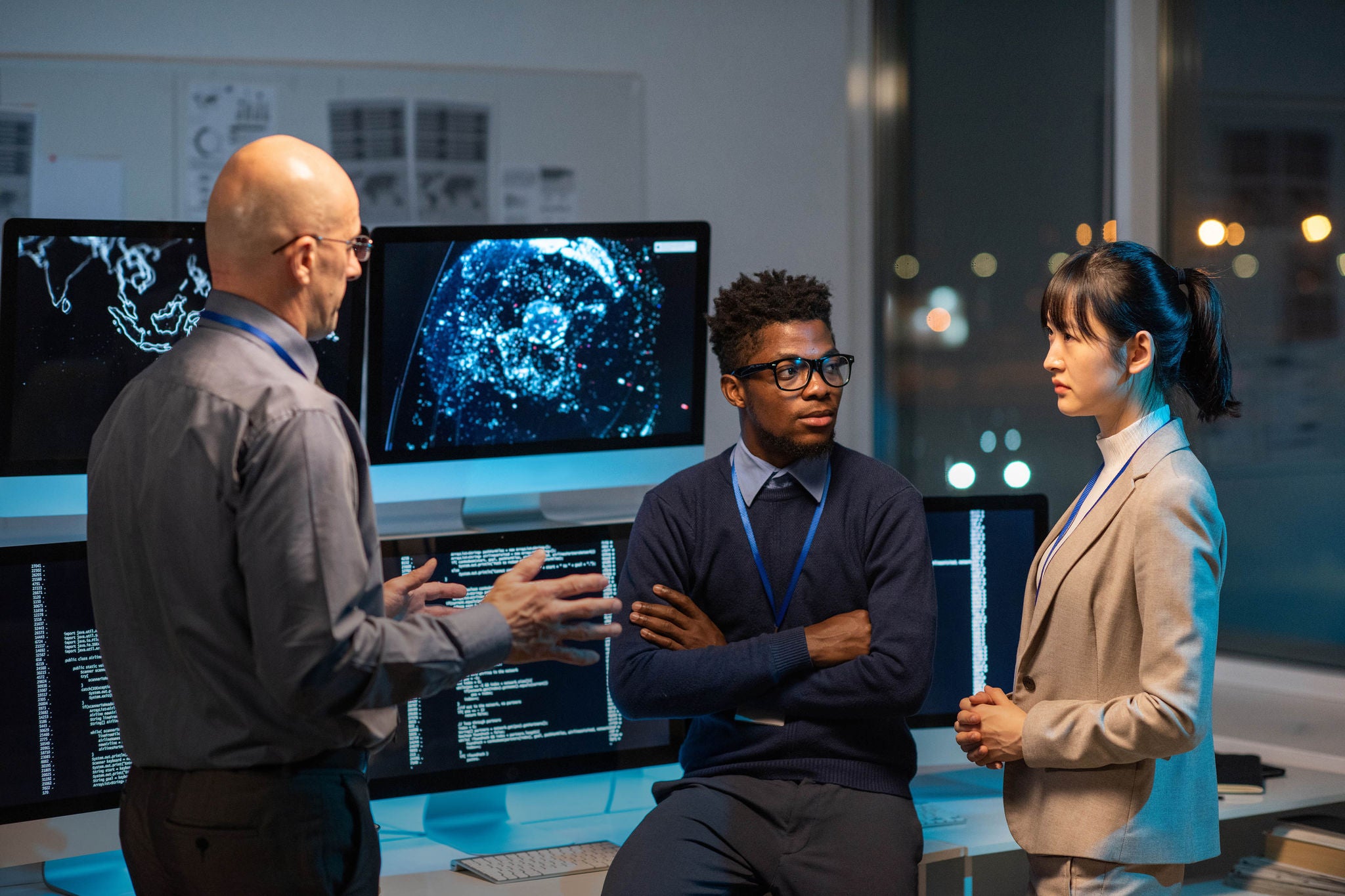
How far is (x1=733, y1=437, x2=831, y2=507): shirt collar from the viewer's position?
222cm

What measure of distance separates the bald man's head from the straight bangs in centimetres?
102

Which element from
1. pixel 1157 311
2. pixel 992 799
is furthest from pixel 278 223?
pixel 992 799

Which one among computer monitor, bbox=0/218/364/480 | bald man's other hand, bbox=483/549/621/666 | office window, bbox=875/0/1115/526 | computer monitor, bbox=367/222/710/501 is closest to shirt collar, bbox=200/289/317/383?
bald man's other hand, bbox=483/549/621/666

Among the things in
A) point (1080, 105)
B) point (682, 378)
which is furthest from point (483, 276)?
point (1080, 105)

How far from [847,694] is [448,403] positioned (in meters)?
1.10

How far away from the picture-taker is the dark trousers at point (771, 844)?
1942 millimetres

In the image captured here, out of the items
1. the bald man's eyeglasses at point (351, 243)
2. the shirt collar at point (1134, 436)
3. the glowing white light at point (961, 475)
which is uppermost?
the bald man's eyeglasses at point (351, 243)

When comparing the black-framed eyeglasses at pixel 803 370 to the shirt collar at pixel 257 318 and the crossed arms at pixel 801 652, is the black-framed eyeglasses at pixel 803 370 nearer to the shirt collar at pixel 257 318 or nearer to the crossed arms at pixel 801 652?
the crossed arms at pixel 801 652

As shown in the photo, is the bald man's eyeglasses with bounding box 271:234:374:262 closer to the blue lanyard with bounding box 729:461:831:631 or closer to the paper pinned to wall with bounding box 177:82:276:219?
the blue lanyard with bounding box 729:461:831:631

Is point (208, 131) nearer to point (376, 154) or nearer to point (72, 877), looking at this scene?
point (376, 154)

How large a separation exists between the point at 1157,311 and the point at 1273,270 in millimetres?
1453

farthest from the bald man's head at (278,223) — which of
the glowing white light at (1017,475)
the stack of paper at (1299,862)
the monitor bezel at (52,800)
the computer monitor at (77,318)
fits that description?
the glowing white light at (1017,475)

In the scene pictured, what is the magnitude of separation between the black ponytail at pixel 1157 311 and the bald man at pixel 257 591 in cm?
91

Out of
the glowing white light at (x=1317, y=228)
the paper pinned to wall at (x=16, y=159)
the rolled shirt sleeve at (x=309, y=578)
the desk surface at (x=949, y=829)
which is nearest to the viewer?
the rolled shirt sleeve at (x=309, y=578)
